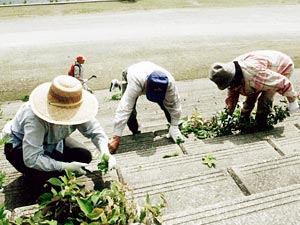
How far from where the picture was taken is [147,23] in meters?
15.2

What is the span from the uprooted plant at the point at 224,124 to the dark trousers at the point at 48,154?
1.92 meters

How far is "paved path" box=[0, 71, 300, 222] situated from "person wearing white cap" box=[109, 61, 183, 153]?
24 cm

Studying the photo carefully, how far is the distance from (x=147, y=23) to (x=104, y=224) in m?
13.6

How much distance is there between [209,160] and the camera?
3.71 m

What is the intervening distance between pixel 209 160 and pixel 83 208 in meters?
1.68

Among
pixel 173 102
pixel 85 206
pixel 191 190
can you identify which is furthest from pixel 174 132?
pixel 85 206

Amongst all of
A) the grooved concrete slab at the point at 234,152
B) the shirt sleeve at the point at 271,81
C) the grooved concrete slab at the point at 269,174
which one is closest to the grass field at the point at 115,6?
the shirt sleeve at the point at 271,81

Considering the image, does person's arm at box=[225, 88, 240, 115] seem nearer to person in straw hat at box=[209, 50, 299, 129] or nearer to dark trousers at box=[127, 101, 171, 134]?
person in straw hat at box=[209, 50, 299, 129]

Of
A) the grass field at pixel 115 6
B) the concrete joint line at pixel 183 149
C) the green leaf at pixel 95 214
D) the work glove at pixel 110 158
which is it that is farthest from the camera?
the grass field at pixel 115 6

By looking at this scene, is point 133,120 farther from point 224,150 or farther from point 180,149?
point 224,150

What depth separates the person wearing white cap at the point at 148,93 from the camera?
14.5ft

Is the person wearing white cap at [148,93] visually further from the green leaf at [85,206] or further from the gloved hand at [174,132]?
the green leaf at [85,206]

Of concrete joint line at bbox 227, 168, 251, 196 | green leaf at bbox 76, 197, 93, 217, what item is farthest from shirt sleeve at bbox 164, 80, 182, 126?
green leaf at bbox 76, 197, 93, 217

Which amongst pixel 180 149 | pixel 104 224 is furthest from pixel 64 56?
pixel 104 224
